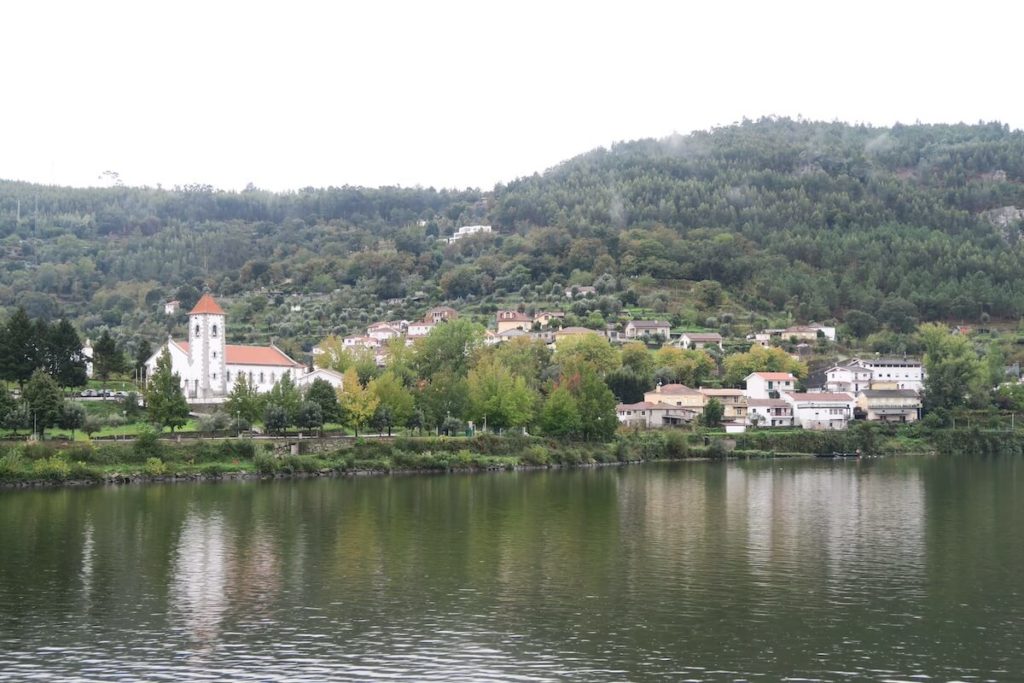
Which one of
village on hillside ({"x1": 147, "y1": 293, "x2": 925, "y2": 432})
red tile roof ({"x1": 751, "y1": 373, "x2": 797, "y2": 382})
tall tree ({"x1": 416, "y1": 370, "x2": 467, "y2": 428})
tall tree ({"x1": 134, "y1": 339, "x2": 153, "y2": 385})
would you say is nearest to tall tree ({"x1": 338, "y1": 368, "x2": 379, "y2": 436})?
tall tree ({"x1": 416, "y1": 370, "x2": 467, "y2": 428})

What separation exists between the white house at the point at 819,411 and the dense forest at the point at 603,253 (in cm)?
3175

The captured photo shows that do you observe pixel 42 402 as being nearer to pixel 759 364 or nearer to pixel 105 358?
pixel 105 358

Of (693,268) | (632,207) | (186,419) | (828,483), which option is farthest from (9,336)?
(632,207)

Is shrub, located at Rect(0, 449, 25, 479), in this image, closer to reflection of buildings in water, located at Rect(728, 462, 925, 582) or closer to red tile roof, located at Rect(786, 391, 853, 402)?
reflection of buildings in water, located at Rect(728, 462, 925, 582)

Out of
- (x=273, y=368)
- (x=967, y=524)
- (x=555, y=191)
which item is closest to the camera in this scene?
(x=967, y=524)

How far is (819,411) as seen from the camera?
88875mm

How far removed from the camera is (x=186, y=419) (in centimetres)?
6562

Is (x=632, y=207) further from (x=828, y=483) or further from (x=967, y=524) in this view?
(x=967, y=524)

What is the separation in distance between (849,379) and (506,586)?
75271mm

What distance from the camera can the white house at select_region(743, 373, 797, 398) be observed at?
93.2 m

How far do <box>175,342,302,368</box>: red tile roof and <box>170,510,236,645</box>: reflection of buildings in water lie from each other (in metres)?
36.9

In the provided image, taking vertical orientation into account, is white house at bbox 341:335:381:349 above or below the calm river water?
above

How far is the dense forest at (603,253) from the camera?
132 metres

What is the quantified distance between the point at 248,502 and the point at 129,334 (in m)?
75.5
